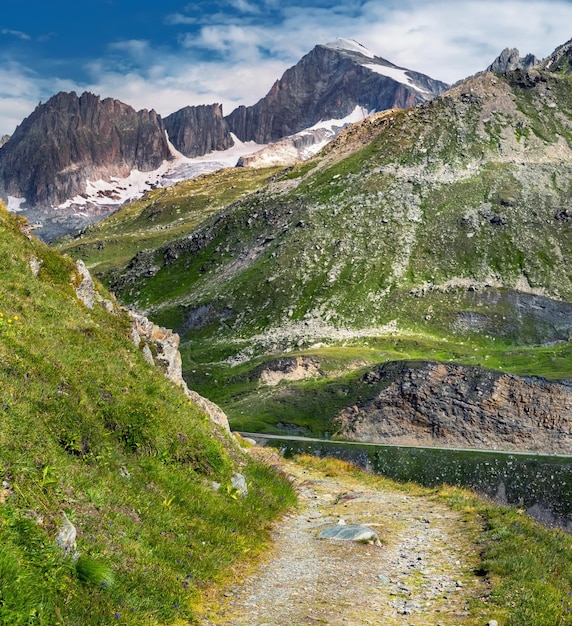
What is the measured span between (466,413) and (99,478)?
88643mm

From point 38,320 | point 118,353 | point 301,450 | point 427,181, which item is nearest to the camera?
point 38,320

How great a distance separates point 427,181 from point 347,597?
181m

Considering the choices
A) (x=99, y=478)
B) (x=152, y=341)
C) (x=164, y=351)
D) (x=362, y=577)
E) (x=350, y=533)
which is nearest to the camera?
(x=99, y=478)

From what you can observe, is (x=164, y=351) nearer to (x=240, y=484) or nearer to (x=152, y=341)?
(x=152, y=341)

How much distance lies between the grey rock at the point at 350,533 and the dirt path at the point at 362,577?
1.09ft

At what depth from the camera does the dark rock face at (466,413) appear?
92500mm

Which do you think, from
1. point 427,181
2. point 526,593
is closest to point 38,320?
point 526,593

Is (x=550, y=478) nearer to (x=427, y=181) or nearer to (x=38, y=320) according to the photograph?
(x=38, y=320)

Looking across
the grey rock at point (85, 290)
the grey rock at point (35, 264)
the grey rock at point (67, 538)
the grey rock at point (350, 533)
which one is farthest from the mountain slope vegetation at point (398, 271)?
the grey rock at point (67, 538)

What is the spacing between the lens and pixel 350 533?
20.3 m

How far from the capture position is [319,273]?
16038 centimetres

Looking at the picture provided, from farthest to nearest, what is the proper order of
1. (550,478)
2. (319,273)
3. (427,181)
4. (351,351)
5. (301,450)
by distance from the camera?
(427,181) → (319,273) → (351,351) → (301,450) → (550,478)

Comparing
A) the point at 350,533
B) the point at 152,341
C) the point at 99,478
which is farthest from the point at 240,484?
the point at 152,341

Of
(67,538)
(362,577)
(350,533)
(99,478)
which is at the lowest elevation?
(350,533)
